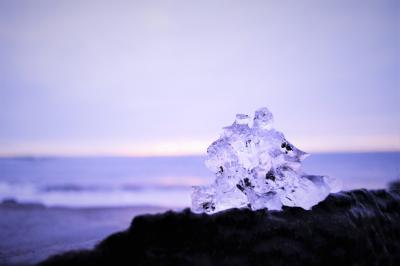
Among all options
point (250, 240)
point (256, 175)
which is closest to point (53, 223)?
point (256, 175)

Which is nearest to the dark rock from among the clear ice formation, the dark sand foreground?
the clear ice formation

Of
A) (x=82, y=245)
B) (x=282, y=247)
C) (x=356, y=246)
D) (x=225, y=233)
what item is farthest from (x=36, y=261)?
(x=356, y=246)

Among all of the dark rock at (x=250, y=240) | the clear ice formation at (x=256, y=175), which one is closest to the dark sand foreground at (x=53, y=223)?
the clear ice formation at (x=256, y=175)

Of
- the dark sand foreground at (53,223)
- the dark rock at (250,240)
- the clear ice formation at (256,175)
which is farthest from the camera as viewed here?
the dark sand foreground at (53,223)

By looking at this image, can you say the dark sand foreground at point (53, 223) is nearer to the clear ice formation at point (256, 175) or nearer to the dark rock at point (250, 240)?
the clear ice formation at point (256, 175)

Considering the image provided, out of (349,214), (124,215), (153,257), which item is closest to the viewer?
(153,257)

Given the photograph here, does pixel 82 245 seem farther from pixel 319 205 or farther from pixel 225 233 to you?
pixel 319 205

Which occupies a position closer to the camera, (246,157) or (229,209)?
(229,209)
